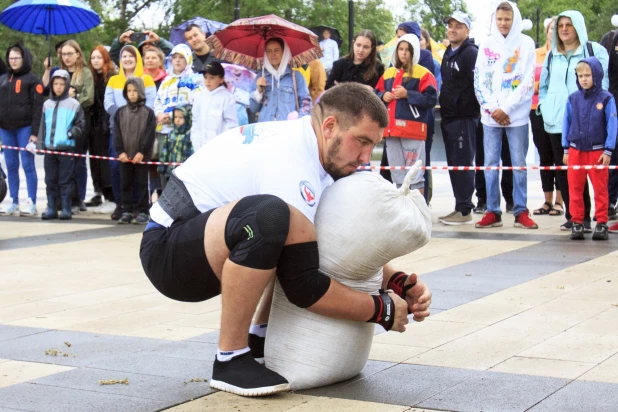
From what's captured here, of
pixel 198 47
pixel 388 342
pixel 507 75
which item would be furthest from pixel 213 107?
pixel 388 342

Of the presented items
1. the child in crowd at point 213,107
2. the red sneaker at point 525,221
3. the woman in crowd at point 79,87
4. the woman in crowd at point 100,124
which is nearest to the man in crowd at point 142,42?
the woman in crowd at point 100,124

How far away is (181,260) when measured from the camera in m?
4.12

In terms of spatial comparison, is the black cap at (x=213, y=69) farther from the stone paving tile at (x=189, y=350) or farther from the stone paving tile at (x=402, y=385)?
the stone paving tile at (x=402, y=385)

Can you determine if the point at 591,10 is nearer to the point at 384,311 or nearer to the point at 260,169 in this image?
the point at 384,311

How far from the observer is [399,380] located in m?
4.21

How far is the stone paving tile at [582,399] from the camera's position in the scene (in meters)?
3.71

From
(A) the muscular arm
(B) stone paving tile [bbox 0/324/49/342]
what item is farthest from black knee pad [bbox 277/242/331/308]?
(B) stone paving tile [bbox 0/324/49/342]

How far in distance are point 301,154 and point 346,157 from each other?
0.20 metres

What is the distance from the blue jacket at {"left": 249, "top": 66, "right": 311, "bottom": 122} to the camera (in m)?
10.6

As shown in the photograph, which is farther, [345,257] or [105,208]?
[105,208]

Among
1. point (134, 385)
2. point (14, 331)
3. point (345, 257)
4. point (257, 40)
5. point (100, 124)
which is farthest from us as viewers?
point (100, 124)

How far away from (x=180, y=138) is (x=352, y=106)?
711 centimetres

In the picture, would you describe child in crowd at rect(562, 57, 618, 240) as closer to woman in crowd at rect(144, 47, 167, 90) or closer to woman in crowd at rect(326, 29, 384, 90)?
woman in crowd at rect(326, 29, 384, 90)

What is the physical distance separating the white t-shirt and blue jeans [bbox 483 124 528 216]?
6251 mm
